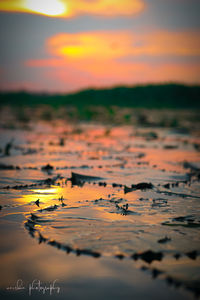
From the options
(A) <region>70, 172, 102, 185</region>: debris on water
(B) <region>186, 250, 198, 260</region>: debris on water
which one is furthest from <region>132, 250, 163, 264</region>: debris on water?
(A) <region>70, 172, 102, 185</region>: debris on water

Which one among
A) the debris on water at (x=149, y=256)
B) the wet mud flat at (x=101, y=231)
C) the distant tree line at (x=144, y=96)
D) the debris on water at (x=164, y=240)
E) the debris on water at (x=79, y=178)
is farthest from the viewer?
the distant tree line at (x=144, y=96)

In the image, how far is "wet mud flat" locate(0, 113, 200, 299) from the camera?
2.17 meters

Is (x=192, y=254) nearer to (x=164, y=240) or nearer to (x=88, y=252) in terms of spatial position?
(x=164, y=240)

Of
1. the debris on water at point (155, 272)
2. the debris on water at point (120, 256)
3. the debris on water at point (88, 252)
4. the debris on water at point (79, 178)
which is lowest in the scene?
the debris on water at point (155, 272)

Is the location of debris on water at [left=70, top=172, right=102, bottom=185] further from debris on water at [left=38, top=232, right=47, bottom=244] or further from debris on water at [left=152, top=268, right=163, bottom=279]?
debris on water at [left=152, top=268, right=163, bottom=279]

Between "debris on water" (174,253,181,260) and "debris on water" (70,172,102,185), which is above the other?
"debris on water" (70,172,102,185)

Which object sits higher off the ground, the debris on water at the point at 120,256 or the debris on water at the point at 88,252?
the debris on water at the point at 88,252

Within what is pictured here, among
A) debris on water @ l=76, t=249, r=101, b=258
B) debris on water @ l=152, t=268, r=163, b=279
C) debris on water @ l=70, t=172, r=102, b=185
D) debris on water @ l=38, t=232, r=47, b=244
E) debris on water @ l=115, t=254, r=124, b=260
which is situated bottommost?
debris on water @ l=152, t=268, r=163, b=279

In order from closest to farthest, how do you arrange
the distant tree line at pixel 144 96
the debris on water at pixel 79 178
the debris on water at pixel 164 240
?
the debris on water at pixel 164 240 → the debris on water at pixel 79 178 → the distant tree line at pixel 144 96

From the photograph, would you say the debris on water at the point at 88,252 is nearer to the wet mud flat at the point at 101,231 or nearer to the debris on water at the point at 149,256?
the wet mud flat at the point at 101,231

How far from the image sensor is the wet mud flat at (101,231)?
2.17 m

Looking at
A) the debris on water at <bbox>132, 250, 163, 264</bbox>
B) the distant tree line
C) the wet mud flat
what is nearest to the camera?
the wet mud flat

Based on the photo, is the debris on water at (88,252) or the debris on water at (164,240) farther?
the debris on water at (164,240)

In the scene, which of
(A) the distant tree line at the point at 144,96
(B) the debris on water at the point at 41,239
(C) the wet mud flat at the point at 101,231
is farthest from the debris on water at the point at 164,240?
(A) the distant tree line at the point at 144,96
